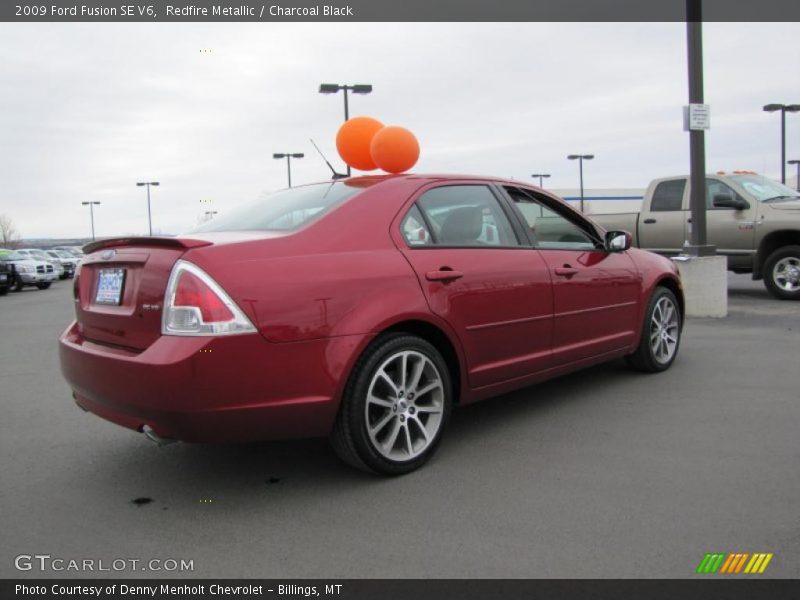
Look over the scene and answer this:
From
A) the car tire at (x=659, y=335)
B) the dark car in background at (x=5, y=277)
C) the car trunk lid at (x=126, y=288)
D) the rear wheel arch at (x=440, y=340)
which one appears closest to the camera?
the car trunk lid at (x=126, y=288)

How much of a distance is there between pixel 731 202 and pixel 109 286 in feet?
30.0

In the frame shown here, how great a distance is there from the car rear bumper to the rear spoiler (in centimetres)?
43

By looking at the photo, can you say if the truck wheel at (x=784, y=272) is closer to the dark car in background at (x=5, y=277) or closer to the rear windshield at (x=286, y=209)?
the rear windshield at (x=286, y=209)

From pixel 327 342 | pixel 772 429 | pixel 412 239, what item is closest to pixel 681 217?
pixel 772 429

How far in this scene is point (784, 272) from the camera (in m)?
9.70

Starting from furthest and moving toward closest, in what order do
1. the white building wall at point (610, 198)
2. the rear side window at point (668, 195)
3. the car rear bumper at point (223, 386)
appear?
the white building wall at point (610, 198) < the rear side window at point (668, 195) < the car rear bumper at point (223, 386)

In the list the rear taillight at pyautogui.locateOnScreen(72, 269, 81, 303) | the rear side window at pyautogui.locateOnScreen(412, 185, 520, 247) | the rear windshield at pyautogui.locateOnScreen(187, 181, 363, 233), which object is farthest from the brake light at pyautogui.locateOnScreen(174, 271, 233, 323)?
the rear side window at pyautogui.locateOnScreen(412, 185, 520, 247)

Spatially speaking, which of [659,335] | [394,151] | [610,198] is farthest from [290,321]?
[610,198]

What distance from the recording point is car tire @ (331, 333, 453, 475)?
3.17 m

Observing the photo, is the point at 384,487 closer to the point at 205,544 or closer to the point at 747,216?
the point at 205,544

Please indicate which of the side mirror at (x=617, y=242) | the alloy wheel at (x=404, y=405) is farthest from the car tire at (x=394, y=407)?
the side mirror at (x=617, y=242)

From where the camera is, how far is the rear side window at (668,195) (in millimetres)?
10695

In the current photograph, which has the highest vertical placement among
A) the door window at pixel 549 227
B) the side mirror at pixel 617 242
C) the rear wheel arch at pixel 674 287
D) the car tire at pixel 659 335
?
the door window at pixel 549 227
